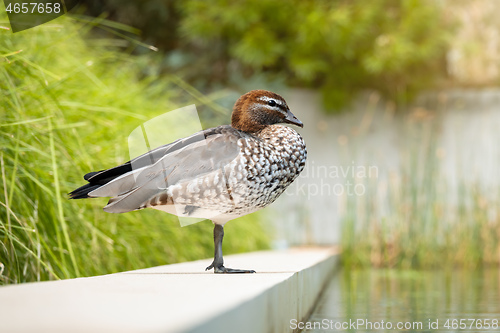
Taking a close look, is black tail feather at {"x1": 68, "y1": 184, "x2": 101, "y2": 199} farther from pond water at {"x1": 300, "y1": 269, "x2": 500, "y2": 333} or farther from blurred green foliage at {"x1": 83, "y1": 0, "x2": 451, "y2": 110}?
blurred green foliage at {"x1": 83, "y1": 0, "x2": 451, "y2": 110}

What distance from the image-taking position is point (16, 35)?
2766 millimetres

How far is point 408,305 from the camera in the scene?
115 inches

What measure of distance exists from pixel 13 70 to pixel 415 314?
1.80 m

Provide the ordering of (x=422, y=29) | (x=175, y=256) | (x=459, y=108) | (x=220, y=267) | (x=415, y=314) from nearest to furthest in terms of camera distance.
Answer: (x=220, y=267) < (x=415, y=314) < (x=175, y=256) < (x=422, y=29) < (x=459, y=108)

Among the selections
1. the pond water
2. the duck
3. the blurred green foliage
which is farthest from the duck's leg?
the blurred green foliage

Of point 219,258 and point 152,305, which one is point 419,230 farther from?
point 152,305

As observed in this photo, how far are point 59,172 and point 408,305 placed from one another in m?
1.63

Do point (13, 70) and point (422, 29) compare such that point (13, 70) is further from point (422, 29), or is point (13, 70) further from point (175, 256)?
point (422, 29)

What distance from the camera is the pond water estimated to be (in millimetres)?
2301

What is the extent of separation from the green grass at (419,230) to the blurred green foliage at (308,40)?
1.87 meters

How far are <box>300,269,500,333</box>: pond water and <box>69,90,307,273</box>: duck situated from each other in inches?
18.7

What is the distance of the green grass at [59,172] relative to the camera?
2.11 metres

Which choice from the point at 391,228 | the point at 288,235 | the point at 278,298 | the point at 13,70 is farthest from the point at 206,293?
the point at 288,235

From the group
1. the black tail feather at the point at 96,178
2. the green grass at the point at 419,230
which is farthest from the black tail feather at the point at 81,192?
the green grass at the point at 419,230
